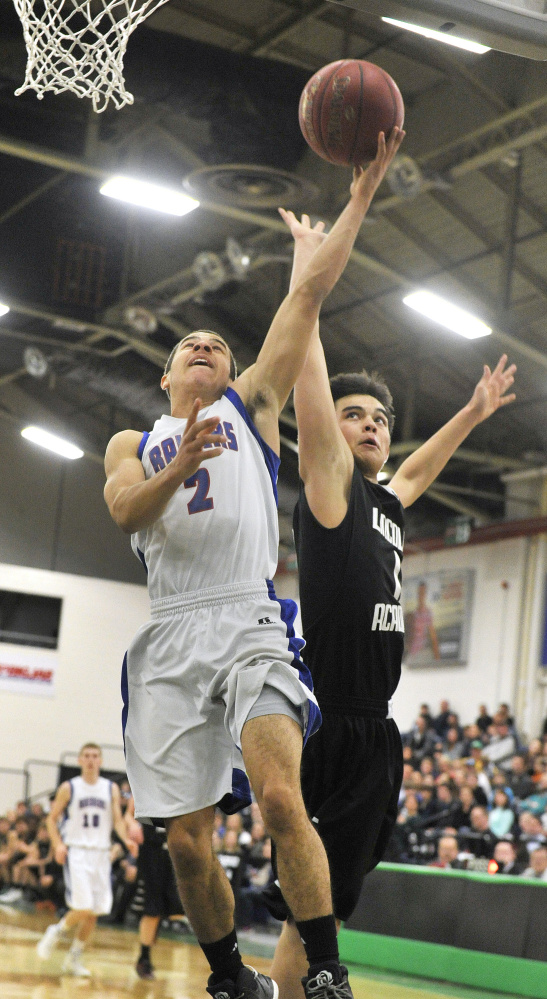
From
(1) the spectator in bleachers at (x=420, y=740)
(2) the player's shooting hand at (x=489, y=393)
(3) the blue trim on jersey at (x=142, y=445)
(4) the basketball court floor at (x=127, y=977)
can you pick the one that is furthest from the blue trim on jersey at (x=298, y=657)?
(1) the spectator in bleachers at (x=420, y=740)

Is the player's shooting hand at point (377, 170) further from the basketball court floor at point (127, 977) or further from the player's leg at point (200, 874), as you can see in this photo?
the basketball court floor at point (127, 977)

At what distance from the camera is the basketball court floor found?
8148 mm

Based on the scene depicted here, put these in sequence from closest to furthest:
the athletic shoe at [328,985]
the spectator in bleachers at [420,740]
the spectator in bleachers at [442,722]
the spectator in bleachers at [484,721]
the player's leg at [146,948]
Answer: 1. the athletic shoe at [328,985]
2. the player's leg at [146,948]
3. the spectator in bleachers at [484,721]
4. the spectator in bleachers at [420,740]
5. the spectator in bleachers at [442,722]

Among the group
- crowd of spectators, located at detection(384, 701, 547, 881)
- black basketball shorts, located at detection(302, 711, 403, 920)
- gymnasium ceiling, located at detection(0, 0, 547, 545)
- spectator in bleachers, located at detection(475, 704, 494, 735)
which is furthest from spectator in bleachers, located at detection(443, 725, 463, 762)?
black basketball shorts, located at detection(302, 711, 403, 920)

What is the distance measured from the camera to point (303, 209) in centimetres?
1523

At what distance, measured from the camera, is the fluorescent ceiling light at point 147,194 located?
12.9 meters

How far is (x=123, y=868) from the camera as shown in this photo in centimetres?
1639

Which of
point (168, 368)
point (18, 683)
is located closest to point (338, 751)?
point (168, 368)

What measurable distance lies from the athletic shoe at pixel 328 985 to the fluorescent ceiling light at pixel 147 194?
35.1 ft

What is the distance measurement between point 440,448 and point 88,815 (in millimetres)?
8025

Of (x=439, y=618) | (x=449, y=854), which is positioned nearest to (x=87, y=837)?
(x=449, y=854)

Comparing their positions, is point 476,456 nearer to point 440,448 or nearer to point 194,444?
point 440,448

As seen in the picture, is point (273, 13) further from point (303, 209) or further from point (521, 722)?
point (521, 722)

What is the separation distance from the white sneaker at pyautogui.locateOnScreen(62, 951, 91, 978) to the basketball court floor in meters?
0.07
